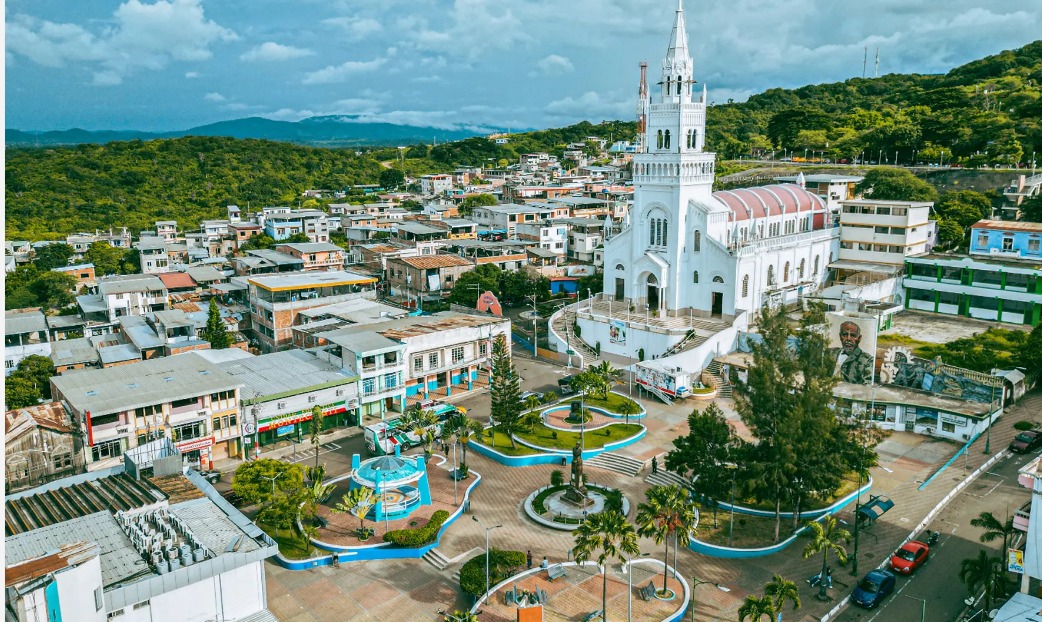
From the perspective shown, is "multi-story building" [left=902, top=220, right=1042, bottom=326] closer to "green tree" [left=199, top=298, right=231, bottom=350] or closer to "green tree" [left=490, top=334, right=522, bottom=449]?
"green tree" [left=490, top=334, right=522, bottom=449]

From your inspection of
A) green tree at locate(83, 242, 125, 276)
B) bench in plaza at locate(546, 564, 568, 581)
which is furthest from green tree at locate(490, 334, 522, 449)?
green tree at locate(83, 242, 125, 276)

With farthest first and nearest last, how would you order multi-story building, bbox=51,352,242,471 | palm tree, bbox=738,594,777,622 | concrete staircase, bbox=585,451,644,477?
concrete staircase, bbox=585,451,644,477
multi-story building, bbox=51,352,242,471
palm tree, bbox=738,594,777,622

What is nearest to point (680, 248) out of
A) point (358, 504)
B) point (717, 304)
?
point (717, 304)

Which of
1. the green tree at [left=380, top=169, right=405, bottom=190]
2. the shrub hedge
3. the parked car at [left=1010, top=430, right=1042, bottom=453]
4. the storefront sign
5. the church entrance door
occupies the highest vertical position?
the green tree at [left=380, top=169, right=405, bottom=190]

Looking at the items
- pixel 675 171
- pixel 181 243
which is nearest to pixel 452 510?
pixel 675 171

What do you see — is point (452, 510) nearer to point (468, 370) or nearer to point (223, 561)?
point (223, 561)
